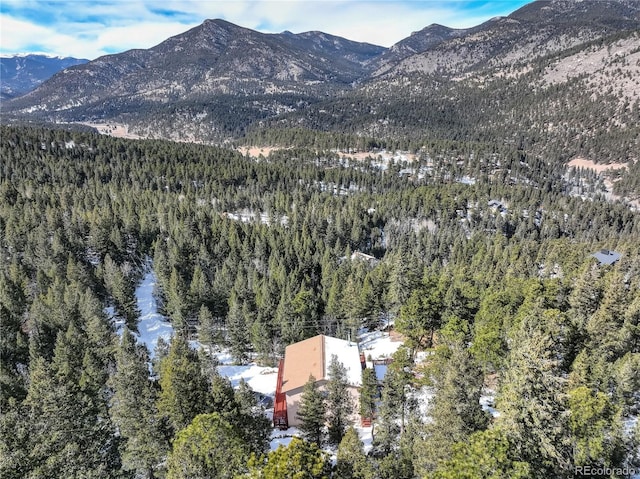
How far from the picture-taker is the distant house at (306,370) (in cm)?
4769

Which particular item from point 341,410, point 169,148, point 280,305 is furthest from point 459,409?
point 169,148

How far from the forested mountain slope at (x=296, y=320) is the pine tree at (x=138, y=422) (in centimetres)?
20

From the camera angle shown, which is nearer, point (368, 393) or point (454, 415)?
point (454, 415)

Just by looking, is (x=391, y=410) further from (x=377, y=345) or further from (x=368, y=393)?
(x=377, y=345)

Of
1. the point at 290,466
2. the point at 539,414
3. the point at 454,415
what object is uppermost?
the point at 539,414

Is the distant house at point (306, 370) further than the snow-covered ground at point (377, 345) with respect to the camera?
No

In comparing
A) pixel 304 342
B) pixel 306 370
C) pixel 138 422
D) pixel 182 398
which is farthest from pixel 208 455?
pixel 304 342

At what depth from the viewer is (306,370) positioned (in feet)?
166

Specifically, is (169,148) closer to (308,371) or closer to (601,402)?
(308,371)

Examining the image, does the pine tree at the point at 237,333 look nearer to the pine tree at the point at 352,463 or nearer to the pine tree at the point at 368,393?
the pine tree at the point at 368,393

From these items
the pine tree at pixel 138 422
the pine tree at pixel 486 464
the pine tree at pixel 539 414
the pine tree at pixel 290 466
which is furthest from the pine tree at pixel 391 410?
the pine tree at pixel 138 422

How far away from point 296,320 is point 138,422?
3385 cm

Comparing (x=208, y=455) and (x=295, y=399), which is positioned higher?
(x=208, y=455)

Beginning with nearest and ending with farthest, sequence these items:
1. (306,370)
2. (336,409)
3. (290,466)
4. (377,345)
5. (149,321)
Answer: (290,466) < (336,409) < (306,370) < (377,345) < (149,321)
